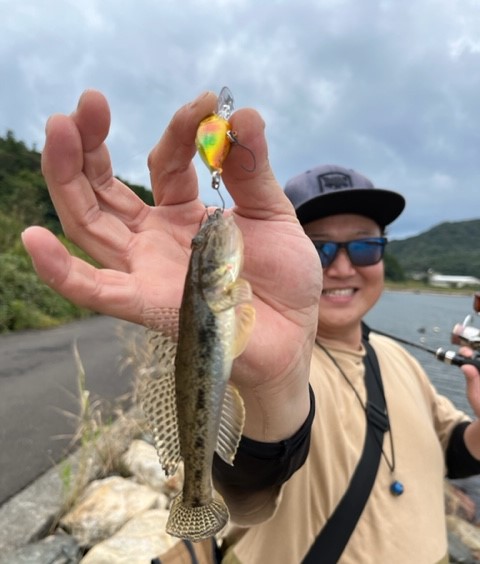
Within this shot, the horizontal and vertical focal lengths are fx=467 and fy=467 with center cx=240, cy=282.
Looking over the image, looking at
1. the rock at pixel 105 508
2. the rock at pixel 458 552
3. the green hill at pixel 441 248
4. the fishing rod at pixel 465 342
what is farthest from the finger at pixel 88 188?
the green hill at pixel 441 248

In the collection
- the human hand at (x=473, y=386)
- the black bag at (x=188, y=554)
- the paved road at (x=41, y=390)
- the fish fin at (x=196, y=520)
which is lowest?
the paved road at (x=41, y=390)

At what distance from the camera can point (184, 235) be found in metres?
2.10

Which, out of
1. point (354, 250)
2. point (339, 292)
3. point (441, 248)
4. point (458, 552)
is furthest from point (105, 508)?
point (441, 248)

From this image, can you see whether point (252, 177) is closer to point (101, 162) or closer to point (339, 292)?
point (101, 162)

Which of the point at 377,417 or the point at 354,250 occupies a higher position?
the point at 354,250

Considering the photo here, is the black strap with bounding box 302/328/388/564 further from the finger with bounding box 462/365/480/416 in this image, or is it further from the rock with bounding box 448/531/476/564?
the rock with bounding box 448/531/476/564

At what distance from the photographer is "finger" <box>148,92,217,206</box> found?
1.70 meters

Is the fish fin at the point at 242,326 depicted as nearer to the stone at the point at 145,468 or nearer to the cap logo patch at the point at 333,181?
the cap logo patch at the point at 333,181

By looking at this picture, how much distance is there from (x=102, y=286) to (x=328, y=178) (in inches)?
91.4

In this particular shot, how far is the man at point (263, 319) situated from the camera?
1.70 metres

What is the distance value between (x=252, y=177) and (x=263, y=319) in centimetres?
58

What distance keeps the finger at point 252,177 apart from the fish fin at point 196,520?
116 cm

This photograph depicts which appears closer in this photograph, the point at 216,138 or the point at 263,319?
the point at 216,138

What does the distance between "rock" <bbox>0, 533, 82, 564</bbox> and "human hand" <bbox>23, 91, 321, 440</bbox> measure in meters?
3.09
